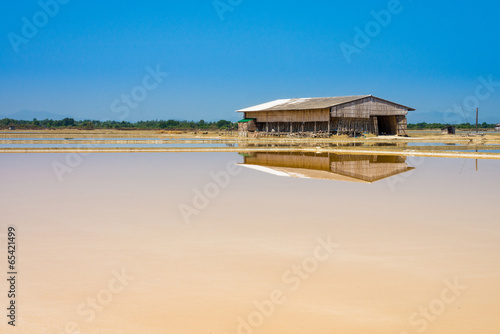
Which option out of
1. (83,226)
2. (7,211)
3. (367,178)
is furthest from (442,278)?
(367,178)

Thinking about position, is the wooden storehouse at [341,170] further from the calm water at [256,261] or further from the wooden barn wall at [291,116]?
the wooden barn wall at [291,116]

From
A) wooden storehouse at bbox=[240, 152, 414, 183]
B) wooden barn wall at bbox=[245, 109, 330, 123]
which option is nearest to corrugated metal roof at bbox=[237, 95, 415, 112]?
wooden barn wall at bbox=[245, 109, 330, 123]

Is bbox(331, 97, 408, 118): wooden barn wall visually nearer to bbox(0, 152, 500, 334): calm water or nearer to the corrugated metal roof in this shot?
the corrugated metal roof

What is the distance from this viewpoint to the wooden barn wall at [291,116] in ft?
122

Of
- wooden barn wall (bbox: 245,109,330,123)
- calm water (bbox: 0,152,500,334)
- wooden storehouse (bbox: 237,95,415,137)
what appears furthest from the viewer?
wooden barn wall (bbox: 245,109,330,123)

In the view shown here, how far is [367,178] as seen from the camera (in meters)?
12.7

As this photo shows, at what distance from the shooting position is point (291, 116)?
1583 inches

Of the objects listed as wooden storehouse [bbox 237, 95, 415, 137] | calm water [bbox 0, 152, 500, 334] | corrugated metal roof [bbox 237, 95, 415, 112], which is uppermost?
corrugated metal roof [bbox 237, 95, 415, 112]

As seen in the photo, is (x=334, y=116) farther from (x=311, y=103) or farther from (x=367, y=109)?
(x=311, y=103)

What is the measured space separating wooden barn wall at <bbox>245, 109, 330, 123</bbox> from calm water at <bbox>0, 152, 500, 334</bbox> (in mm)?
27302

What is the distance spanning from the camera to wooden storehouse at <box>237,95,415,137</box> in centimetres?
3678

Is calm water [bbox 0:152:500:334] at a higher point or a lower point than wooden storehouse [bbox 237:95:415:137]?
lower

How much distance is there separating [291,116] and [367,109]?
6.44 metres

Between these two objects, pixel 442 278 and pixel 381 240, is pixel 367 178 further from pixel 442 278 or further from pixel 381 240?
pixel 442 278
